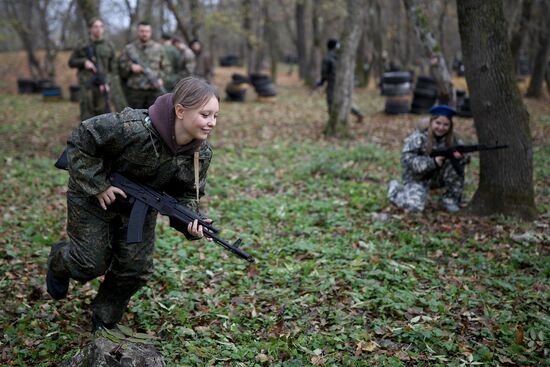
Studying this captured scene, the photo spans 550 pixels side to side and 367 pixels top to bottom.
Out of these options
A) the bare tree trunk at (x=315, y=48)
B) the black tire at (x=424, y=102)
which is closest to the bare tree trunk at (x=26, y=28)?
the bare tree trunk at (x=315, y=48)

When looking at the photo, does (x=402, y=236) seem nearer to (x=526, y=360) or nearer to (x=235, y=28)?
(x=526, y=360)

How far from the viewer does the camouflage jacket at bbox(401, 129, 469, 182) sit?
6867mm

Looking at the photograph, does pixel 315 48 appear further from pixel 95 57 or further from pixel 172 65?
pixel 95 57

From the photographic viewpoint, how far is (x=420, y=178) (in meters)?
6.99

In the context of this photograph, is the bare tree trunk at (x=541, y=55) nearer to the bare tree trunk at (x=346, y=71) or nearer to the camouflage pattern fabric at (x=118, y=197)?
the bare tree trunk at (x=346, y=71)

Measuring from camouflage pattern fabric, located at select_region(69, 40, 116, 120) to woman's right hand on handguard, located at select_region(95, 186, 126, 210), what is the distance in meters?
7.63

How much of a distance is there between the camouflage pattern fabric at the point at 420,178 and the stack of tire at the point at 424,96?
31.4 ft

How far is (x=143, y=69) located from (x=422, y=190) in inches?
217

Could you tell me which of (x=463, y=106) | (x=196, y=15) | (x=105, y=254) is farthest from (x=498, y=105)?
(x=196, y=15)

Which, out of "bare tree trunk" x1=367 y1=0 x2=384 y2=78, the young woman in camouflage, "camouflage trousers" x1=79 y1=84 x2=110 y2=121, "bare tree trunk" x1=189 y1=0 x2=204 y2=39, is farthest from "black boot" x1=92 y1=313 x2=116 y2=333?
"bare tree trunk" x1=367 y1=0 x2=384 y2=78

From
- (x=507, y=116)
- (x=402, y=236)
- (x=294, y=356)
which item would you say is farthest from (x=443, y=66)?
(x=294, y=356)

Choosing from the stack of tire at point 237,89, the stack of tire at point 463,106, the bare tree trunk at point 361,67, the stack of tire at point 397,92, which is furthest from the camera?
the bare tree trunk at point 361,67

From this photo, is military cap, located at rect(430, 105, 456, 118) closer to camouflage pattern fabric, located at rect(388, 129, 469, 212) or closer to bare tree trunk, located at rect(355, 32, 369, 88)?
camouflage pattern fabric, located at rect(388, 129, 469, 212)

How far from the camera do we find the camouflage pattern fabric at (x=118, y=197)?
10.9 ft
